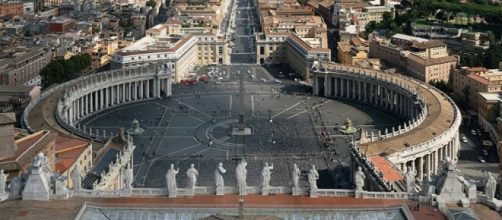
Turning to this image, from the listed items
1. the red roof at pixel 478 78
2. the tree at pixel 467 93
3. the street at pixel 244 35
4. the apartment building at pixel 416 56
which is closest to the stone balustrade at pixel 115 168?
the red roof at pixel 478 78

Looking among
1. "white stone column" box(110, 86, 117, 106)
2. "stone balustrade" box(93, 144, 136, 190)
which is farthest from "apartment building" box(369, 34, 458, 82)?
"stone balustrade" box(93, 144, 136, 190)

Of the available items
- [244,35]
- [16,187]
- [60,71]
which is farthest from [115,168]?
[244,35]

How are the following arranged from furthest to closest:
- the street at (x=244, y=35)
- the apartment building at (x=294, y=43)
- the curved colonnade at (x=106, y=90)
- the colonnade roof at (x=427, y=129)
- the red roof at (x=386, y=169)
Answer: the street at (x=244, y=35) → the apartment building at (x=294, y=43) → the curved colonnade at (x=106, y=90) → the colonnade roof at (x=427, y=129) → the red roof at (x=386, y=169)

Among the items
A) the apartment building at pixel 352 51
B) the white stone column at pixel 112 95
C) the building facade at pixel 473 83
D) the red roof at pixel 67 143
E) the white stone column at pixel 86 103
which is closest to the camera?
the red roof at pixel 67 143

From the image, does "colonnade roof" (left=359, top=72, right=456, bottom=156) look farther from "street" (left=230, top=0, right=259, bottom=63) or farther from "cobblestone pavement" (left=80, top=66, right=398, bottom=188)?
"street" (left=230, top=0, right=259, bottom=63)

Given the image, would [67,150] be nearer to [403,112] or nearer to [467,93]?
[403,112]

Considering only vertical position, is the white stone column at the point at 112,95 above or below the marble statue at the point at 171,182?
below

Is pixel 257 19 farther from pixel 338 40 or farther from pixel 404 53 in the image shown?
pixel 404 53

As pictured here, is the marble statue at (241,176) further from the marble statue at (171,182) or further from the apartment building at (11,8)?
the apartment building at (11,8)

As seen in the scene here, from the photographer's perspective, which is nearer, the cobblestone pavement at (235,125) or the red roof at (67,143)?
the red roof at (67,143)
